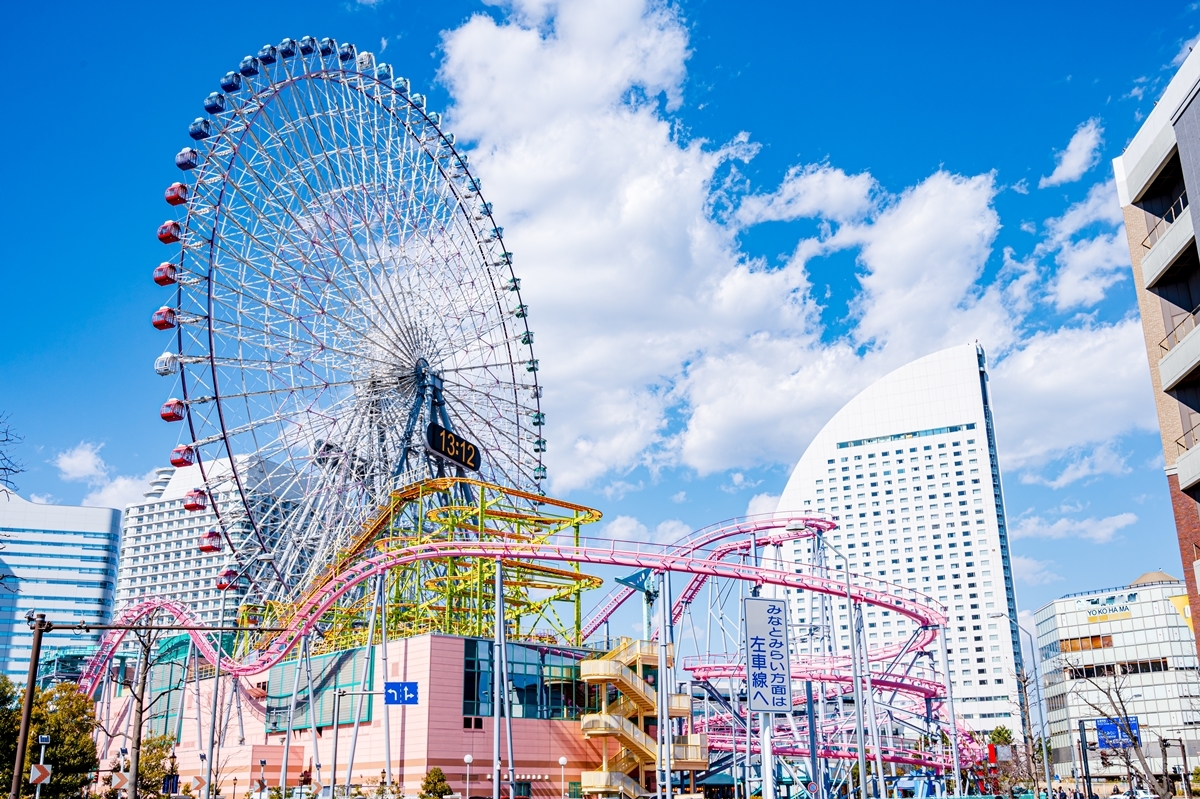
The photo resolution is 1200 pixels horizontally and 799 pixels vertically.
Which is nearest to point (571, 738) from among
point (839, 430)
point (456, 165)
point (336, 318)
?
point (336, 318)

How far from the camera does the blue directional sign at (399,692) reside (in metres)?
41.8

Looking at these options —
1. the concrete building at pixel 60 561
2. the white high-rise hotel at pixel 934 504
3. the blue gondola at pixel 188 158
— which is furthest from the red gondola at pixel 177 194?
the concrete building at pixel 60 561

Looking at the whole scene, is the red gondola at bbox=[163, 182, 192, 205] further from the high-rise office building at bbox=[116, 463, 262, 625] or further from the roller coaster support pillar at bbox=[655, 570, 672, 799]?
the high-rise office building at bbox=[116, 463, 262, 625]

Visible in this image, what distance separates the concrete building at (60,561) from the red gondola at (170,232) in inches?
5706

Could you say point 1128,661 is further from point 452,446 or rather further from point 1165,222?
point 1165,222

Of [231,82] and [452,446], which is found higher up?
[231,82]

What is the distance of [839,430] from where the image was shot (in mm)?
185000

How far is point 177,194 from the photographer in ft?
164

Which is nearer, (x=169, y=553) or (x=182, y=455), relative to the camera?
(x=182, y=455)

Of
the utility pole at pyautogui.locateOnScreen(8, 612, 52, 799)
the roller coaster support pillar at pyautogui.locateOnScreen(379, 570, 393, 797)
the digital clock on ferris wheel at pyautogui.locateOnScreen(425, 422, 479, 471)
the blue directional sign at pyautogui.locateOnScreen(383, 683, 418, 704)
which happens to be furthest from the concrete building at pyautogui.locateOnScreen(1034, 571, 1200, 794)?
the utility pole at pyautogui.locateOnScreen(8, 612, 52, 799)

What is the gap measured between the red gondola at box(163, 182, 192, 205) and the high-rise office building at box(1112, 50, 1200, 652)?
40195 millimetres

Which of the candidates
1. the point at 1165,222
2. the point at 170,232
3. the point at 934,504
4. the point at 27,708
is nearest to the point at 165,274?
the point at 170,232

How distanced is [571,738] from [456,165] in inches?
1333

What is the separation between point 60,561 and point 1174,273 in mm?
190644
